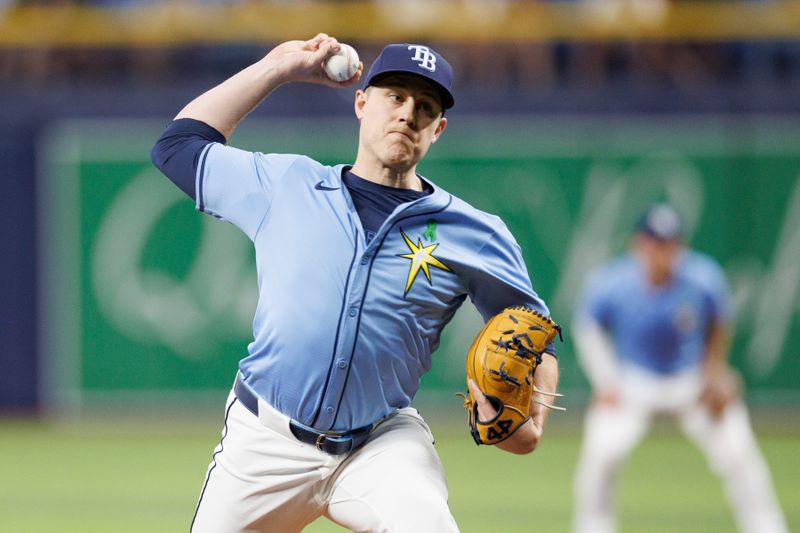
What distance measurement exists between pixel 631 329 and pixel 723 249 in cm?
471

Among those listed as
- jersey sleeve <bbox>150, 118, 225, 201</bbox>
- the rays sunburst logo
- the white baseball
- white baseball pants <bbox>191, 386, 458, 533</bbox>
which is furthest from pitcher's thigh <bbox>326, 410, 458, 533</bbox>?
the white baseball

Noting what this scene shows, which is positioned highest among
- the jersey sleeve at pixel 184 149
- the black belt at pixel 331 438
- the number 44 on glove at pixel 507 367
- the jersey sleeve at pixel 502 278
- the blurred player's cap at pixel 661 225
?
the blurred player's cap at pixel 661 225

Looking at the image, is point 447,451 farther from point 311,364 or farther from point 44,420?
point 311,364

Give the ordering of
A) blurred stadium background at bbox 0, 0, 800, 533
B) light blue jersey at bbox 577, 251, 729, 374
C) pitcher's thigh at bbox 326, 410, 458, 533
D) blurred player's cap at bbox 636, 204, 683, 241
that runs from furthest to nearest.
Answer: blurred stadium background at bbox 0, 0, 800, 533
light blue jersey at bbox 577, 251, 729, 374
blurred player's cap at bbox 636, 204, 683, 241
pitcher's thigh at bbox 326, 410, 458, 533

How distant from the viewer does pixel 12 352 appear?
1405 centimetres

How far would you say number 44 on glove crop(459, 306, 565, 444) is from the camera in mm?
4410

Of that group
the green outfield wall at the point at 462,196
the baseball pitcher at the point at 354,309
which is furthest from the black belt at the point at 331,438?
the green outfield wall at the point at 462,196

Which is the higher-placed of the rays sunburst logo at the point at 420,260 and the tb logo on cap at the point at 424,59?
the tb logo on cap at the point at 424,59

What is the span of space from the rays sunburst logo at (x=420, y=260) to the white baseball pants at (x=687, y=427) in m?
4.01

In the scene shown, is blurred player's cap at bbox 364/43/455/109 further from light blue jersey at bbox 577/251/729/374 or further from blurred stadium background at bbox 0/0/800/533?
blurred stadium background at bbox 0/0/800/533

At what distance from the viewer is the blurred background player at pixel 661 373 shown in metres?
8.19

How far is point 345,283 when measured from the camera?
452 cm

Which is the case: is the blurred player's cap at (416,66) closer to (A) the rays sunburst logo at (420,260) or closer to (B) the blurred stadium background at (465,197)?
(A) the rays sunburst logo at (420,260)

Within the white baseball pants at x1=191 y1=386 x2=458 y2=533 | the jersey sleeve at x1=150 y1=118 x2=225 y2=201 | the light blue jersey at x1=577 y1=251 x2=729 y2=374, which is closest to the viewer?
the white baseball pants at x1=191 y1=386 x2=458 y2=533
